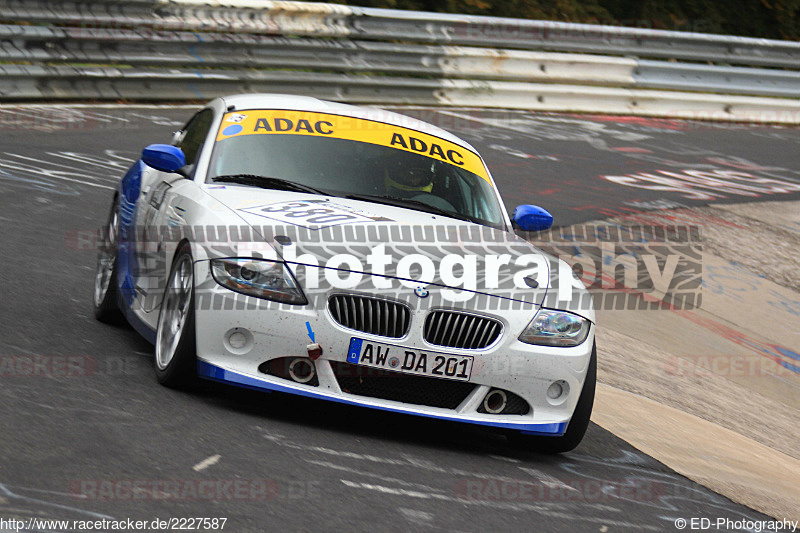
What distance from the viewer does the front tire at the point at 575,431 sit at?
5.87m

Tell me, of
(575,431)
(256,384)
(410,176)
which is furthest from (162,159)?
(575,431)

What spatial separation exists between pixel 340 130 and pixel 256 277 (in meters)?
1.80

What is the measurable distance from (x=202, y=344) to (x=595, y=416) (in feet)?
8.45

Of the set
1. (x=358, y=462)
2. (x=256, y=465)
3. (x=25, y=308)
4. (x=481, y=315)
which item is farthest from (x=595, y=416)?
(x=25, y=308)

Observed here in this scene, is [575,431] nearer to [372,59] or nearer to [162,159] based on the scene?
[162,159]

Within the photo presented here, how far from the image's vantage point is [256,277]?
17.8 ft

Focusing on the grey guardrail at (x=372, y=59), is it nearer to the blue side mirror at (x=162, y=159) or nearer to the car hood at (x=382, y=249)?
the blue side mirror at (x=162, y=159)

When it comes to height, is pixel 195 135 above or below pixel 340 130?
below

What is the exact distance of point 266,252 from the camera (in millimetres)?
5453

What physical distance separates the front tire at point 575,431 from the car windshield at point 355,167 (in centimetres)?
130

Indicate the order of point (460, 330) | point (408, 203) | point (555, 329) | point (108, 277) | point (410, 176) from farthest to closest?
1. point (108, 277)
2. point (410, 176)
3. point (408, 203)
4. point (555, 329)
5. point (460, 330)

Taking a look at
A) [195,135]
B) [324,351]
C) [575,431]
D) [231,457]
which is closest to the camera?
[231,457]

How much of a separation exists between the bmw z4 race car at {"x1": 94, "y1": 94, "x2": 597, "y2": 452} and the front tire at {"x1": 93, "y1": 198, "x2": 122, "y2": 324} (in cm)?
32

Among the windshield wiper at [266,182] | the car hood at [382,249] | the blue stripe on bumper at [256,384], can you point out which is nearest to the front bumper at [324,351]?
the blue stripe on bumper at [256,384]
